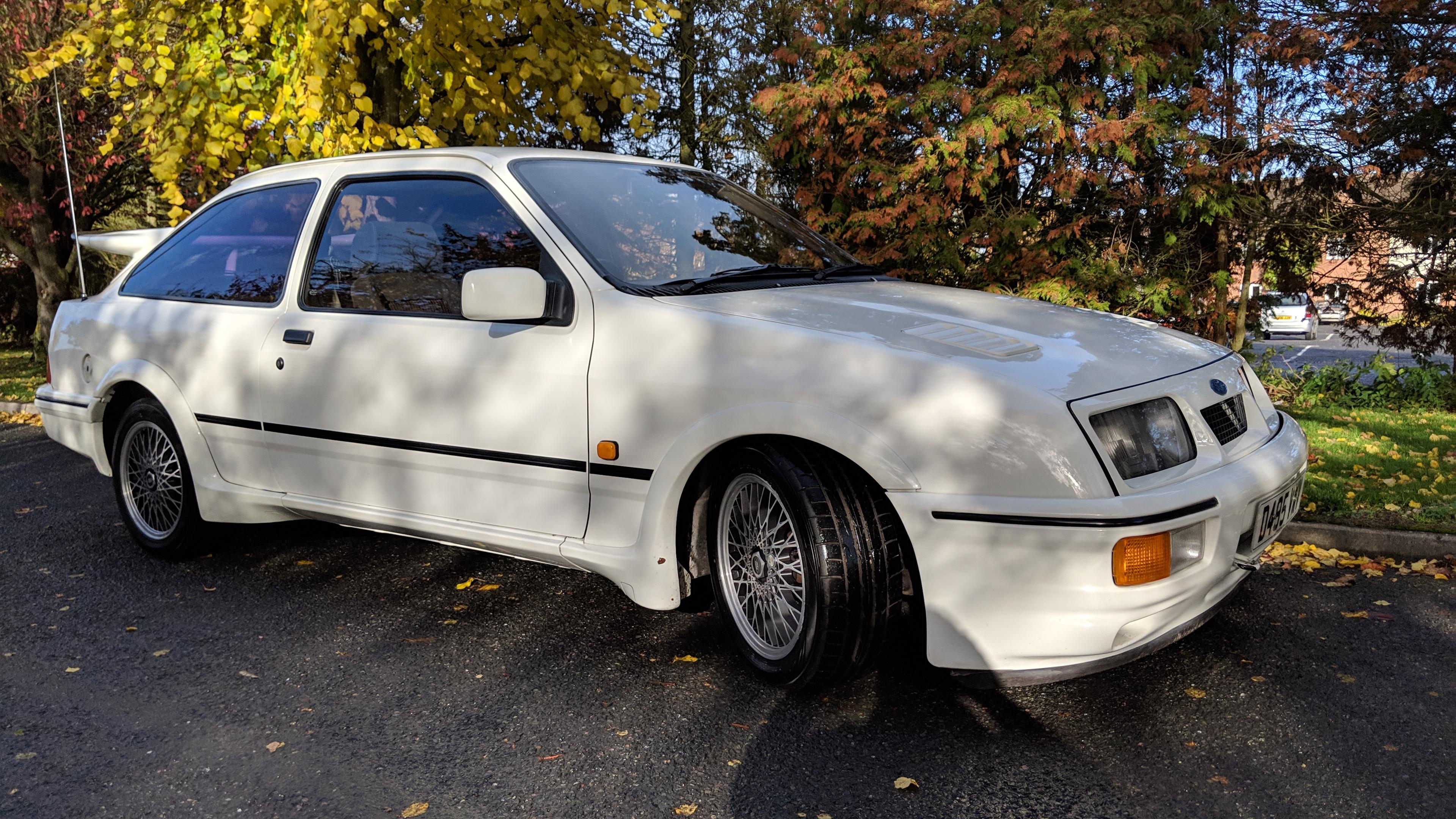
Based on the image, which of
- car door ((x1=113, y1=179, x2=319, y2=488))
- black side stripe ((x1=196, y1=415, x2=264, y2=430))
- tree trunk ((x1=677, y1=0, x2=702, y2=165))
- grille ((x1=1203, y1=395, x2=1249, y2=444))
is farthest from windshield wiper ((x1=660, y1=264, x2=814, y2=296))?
tree trunk ((x1=677, y1=0, x2=702, y2=165))

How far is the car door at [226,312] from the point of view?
4.40m

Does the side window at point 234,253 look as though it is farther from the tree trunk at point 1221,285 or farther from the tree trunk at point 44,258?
the tree trunk at point 44,258

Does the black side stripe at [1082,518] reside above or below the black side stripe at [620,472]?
above

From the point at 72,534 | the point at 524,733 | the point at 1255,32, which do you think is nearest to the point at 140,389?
the point at 72,534

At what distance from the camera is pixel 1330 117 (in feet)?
25.6

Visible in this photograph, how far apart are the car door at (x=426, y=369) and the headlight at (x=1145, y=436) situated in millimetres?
1640

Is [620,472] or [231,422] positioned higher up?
[620,472]

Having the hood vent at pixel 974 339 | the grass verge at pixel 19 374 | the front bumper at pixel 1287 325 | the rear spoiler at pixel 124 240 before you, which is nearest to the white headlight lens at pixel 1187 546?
the hood vent at pixel 974 339

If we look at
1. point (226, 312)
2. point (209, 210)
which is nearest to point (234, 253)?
point (226, 312)

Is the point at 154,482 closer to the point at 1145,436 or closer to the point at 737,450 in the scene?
the point at 737,450

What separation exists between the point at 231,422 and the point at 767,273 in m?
2.41

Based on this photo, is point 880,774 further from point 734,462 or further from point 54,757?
point 54,757

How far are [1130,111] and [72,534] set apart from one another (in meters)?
Result: 7.56

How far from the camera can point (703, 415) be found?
323cm
